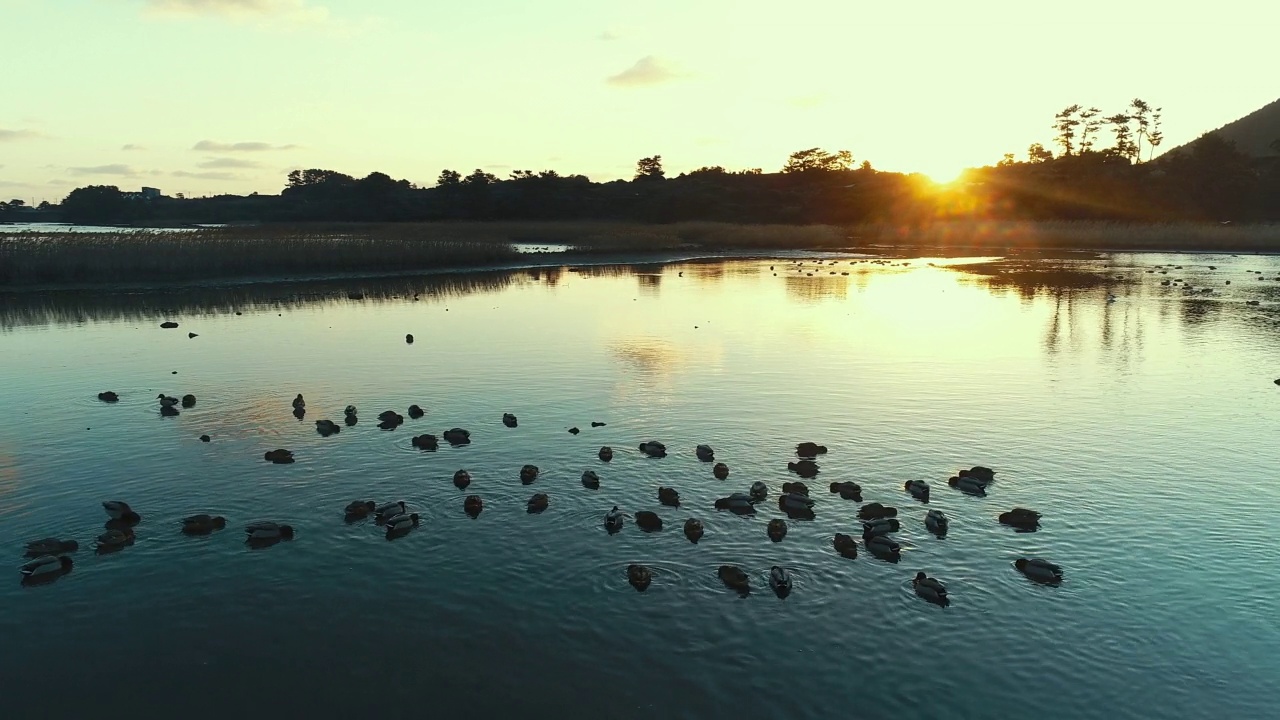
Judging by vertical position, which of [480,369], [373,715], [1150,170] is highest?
[1150,170]

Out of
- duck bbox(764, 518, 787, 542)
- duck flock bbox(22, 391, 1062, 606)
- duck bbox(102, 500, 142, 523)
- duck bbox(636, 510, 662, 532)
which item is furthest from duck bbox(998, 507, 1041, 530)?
duck bbox(102, 500, 142, 523)

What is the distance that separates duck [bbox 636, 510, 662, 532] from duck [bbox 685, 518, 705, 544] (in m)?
0.59

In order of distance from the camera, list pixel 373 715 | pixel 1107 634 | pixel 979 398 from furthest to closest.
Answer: pixel 979 398
pixel 1107 634
pixel 373 715

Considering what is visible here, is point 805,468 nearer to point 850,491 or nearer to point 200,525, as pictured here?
point 850,491

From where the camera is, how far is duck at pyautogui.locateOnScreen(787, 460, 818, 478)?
1944cm

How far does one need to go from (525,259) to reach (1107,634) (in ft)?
279

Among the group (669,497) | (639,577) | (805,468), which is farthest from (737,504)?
(639,577)

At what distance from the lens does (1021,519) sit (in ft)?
54.0

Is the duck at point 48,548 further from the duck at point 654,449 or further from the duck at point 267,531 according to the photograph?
the duck at point 654,449

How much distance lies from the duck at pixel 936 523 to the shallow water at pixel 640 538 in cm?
32

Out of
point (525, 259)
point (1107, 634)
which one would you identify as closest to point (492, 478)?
point (1107, 634)

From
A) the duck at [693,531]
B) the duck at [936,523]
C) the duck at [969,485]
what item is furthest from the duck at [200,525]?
the duck at [969,485]

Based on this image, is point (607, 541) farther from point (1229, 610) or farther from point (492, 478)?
point (1229, 610)

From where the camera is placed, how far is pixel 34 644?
503 inches
